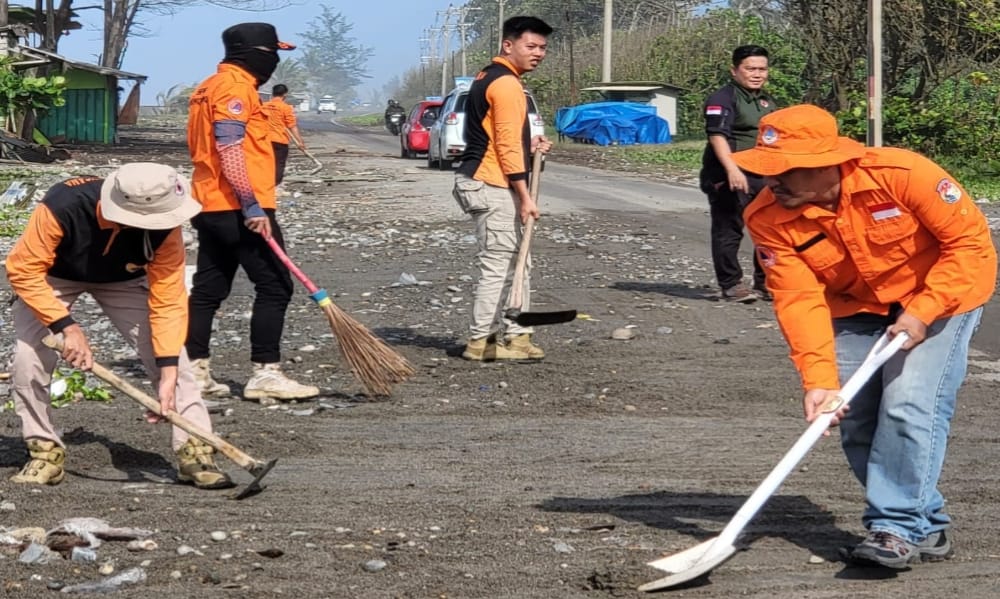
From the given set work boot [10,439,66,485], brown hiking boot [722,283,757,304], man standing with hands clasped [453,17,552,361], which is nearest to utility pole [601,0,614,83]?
brown hiking boot [722,283,757,304]

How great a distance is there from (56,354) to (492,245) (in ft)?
10.5

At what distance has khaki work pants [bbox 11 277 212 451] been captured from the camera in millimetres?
5863

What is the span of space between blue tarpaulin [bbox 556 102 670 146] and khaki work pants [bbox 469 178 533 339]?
114ft

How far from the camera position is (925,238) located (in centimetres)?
454

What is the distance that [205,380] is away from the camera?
7684 mm

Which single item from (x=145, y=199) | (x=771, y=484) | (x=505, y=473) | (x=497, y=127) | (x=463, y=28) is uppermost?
(x=463, y=28)

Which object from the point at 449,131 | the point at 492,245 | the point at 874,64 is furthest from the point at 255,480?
the point at 449,131

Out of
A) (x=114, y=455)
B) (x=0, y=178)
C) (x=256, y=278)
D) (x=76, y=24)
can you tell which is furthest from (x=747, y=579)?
(x=76, y=24)

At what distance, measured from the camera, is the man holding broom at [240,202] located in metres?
7.25

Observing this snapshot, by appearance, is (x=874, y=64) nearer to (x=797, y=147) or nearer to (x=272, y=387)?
(x=272, y=387)

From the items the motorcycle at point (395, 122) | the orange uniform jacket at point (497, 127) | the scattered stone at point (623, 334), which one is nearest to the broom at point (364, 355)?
the orange uniform jacket at point (497, 127)

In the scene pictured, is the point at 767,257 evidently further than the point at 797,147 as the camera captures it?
Yes

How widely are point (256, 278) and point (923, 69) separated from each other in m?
22.3

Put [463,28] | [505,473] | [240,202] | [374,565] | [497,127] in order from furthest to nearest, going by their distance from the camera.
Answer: [463,28] < [497,127] < [240,202] < [505,473] < [374,565]
